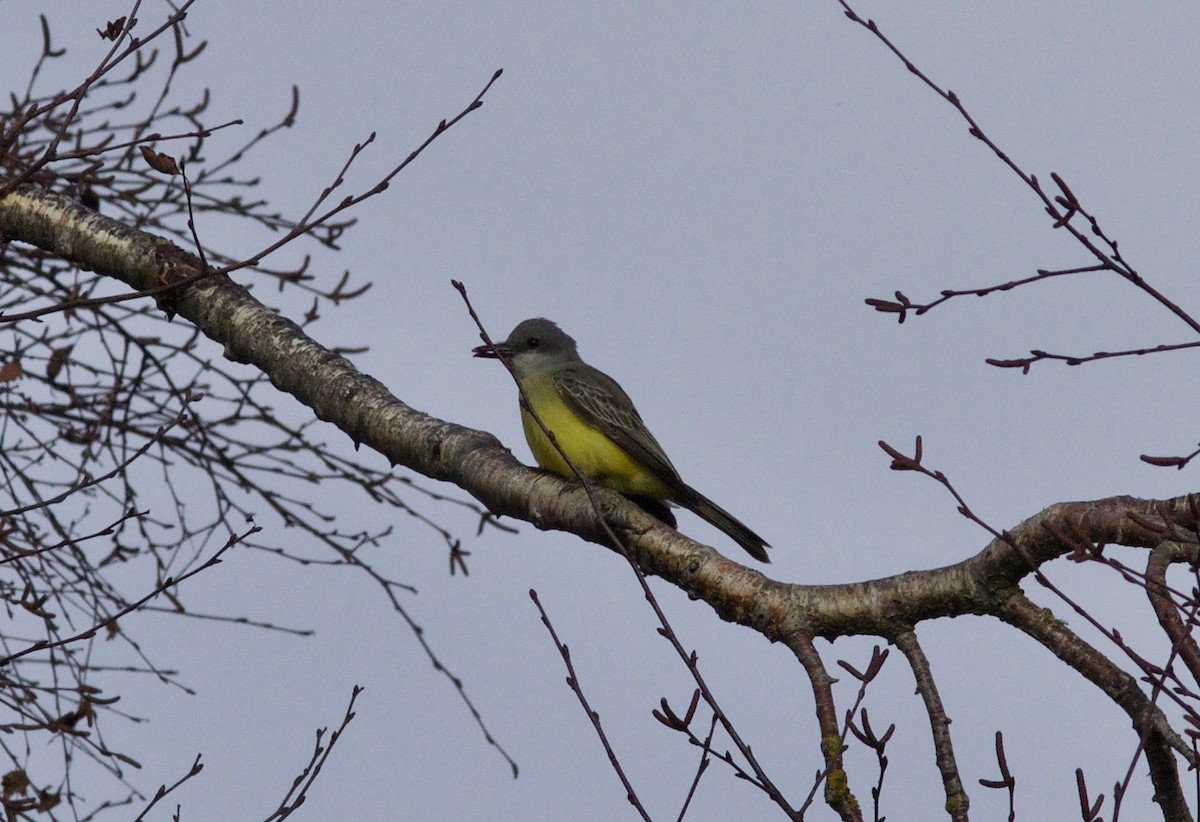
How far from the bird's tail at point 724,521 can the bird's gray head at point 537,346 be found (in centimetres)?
150

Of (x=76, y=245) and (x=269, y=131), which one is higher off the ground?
(x=269, y=131)

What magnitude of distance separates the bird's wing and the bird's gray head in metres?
0.30

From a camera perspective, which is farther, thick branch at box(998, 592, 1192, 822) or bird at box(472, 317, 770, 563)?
bird at box(472, 317, 770, 563)

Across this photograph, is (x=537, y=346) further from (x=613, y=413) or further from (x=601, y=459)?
(x=601, y=459)

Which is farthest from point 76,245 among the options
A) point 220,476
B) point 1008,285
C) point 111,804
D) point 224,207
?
point 1008,285

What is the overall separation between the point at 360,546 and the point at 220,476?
0.81m

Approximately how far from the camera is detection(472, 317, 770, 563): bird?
639 cm

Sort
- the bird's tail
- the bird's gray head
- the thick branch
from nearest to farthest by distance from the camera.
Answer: the thick branch → the bird's tail → the bird's gray head

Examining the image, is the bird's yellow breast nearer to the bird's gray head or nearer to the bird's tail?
the bird's tail

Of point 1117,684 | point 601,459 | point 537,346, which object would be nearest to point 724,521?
point 601,459

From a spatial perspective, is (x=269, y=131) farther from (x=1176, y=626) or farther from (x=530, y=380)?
(x=1176, y=626)

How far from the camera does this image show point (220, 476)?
6.62 meters

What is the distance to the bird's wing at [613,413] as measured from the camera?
6.59 m

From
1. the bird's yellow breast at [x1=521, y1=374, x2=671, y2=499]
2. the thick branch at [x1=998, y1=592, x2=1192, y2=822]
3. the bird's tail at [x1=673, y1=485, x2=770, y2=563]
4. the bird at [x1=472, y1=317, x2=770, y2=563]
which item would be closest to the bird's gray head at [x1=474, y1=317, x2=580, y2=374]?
the bird at [x1=472, y1=317, x2=770, y2=563]
